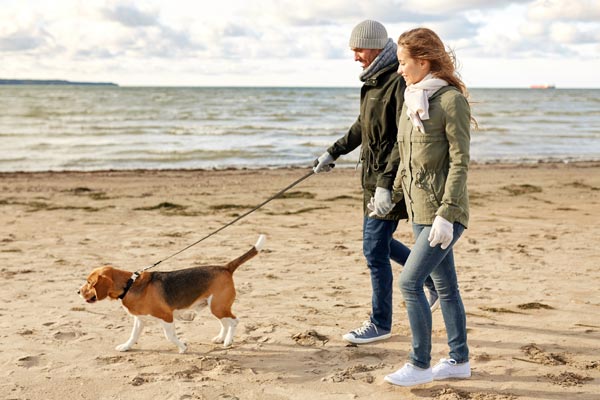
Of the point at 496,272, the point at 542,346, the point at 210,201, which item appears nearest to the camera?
the point at 542,346

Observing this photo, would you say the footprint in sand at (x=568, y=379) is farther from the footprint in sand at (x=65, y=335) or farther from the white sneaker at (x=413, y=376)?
the footprint in sand at (x=65, y=335)

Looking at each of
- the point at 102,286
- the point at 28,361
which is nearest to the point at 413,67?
the point at 102,286

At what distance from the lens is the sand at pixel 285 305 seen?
4395mm

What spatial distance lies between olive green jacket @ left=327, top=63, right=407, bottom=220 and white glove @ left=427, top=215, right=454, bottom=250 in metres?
0.83

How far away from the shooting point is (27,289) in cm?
648

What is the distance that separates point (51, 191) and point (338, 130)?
19615mm

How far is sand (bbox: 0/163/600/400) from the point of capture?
14.4 feet

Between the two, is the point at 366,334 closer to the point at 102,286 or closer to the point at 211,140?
the point at 102,286

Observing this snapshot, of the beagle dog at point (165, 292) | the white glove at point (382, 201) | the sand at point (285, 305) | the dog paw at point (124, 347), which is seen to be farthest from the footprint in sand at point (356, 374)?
the dog paw at point (124, 347)

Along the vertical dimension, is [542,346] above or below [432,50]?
below

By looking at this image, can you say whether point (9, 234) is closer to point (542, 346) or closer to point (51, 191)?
point (51, 191)

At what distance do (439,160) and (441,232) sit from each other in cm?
42

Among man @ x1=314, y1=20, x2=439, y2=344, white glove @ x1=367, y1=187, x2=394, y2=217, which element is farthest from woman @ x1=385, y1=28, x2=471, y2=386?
man @ x1=314, y1=20, x2=439, y2=344

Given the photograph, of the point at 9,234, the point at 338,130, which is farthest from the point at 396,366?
the point at 338,130
